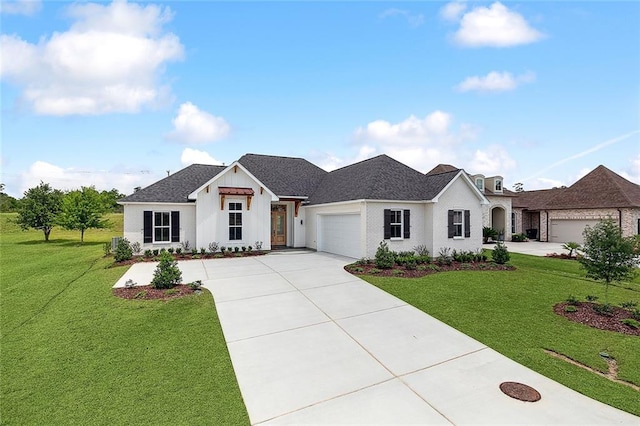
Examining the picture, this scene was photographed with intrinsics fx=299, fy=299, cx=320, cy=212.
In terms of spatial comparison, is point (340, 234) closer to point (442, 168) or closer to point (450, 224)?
point (450, 224)

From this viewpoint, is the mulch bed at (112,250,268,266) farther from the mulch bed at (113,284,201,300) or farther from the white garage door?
the mulch bed at (113,284,201,300)

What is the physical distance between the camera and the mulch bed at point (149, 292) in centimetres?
827

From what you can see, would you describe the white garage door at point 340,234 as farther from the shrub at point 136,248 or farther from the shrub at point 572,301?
the shrub at point 136,248

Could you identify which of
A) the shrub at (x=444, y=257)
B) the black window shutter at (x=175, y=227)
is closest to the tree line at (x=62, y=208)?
the black window shutter at (x=175, y=227)

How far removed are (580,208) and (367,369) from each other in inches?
1116

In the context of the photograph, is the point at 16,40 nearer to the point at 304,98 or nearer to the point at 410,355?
the point at 304,98

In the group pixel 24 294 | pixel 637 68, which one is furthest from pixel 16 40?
pixel 637 68

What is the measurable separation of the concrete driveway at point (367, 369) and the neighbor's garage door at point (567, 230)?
2512cm

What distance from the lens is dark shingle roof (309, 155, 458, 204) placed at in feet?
48.9

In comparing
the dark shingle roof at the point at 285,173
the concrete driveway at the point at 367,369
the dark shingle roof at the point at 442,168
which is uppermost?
the dark shingle roof at the point at 442,168

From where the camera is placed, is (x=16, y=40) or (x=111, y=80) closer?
(x=16, y=40)

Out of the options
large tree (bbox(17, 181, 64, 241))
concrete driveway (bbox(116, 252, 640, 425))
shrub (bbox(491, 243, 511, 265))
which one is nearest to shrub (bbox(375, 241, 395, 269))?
concrete driveway (bbox(116, 252, 640, 425))

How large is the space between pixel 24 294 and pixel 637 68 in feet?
75.8

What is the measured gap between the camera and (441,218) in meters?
15.3
